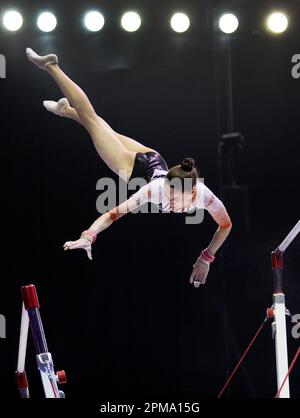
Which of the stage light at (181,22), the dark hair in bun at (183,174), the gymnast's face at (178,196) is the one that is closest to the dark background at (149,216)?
the stage light at (181,22)

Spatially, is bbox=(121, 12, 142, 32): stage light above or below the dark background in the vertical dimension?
above

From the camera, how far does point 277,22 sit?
435cm

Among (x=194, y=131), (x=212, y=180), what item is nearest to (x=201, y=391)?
(x=212, y=180)

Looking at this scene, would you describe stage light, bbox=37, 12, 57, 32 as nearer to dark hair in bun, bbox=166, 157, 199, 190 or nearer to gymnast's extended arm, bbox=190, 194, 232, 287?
dark hair in bun, bbox=166, 157, 199, 190

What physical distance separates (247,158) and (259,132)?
18 cm

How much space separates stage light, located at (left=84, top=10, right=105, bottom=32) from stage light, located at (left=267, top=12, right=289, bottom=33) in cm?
104

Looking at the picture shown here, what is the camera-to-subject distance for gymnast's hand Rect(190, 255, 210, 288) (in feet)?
13.4

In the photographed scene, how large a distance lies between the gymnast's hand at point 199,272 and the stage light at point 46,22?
5.54ft

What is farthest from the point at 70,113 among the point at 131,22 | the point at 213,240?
the point at 213,240

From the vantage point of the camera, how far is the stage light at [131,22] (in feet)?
14.3

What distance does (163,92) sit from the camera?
14.1 feet

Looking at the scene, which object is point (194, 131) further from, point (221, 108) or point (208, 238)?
point (208, 238)

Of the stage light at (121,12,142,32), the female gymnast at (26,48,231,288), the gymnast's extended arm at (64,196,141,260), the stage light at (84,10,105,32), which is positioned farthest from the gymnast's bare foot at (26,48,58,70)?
the gymnast's extended arm at (64,196,141,260)

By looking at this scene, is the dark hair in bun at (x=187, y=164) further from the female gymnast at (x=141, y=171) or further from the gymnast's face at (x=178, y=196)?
the gymnast's face at (x=178, y=196)
